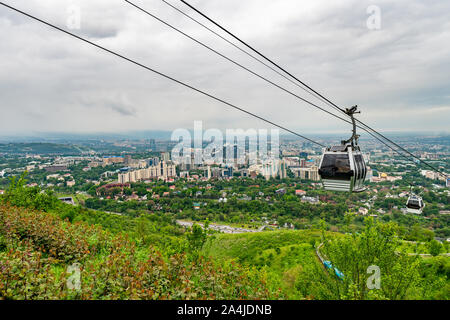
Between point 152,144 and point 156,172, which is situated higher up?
point 152,144

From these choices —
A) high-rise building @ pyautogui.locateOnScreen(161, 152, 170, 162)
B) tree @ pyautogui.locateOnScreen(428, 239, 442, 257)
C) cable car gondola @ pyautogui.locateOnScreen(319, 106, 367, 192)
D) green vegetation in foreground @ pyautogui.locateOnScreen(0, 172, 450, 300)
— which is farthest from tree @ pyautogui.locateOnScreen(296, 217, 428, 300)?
high-rise building @ pyautogui.locateOnScreen(161, 152, 170, 162)

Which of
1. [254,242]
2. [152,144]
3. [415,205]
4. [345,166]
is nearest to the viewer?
[345,166]

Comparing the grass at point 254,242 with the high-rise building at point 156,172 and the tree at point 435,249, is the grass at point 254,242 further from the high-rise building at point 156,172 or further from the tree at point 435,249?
the high-rise building at point 156,172

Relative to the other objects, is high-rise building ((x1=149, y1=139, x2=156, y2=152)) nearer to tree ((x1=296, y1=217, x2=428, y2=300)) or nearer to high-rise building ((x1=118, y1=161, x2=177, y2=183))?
high-rise building ((x1=118, y1=161, x2=177, y2=183))

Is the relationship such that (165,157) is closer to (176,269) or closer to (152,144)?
(152,144)

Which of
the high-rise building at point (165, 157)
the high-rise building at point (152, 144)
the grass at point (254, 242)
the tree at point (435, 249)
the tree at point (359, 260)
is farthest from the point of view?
the high-rise building at point (152, 144)

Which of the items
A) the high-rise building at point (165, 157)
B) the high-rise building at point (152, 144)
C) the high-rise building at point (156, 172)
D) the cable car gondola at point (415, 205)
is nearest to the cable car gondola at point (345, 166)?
the cable car gondola at point (415, 205)

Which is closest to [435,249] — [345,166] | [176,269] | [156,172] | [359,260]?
[359,260]

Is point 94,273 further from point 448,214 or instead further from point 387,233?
point 448,214
